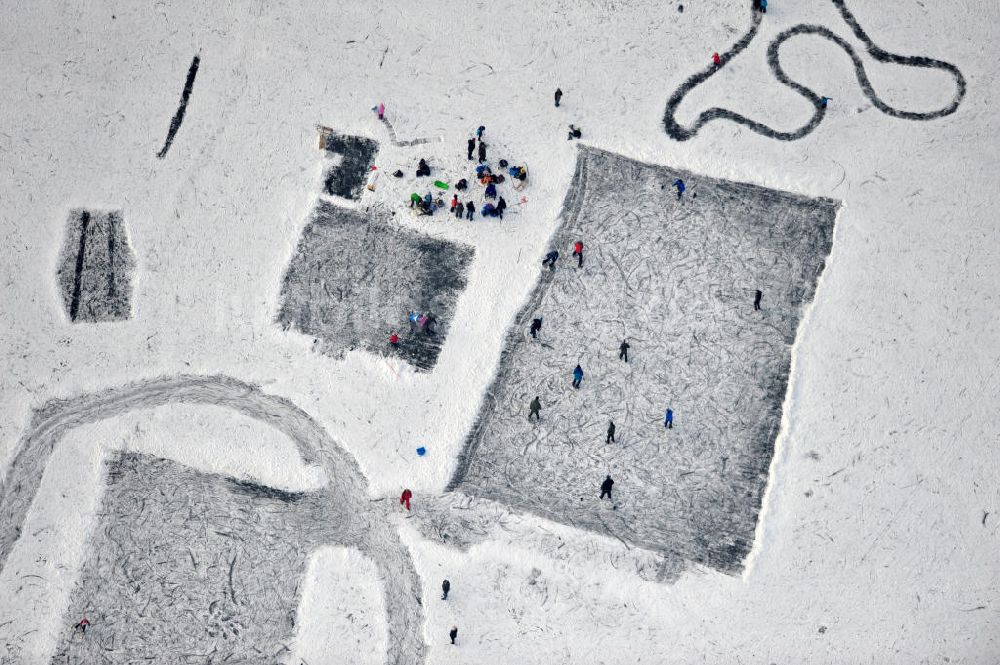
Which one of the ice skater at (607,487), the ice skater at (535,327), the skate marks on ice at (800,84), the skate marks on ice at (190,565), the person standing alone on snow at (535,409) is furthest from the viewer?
the skate marks on ice at (800,84)

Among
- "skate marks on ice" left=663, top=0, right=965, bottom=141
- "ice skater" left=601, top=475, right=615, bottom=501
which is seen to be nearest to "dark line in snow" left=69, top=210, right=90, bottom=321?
"ice skater" left=601, top=475, right=615, bottom=501

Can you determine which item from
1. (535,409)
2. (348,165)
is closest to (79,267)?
(348,165)

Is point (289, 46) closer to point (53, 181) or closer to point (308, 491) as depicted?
point (53, 181)

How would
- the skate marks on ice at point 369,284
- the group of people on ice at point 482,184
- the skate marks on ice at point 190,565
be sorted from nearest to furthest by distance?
the skate marks on ice at point 190,565 < the skate marks on ice at point 369,284 < the group of people on ice at point 482,184

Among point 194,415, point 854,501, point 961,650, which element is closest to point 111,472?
point 194,415

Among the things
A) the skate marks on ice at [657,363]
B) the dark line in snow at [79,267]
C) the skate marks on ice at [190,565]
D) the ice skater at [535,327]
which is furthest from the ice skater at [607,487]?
the dark line in snow at [79,267]

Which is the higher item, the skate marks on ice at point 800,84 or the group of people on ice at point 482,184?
the skate marks on ice at point 800,84

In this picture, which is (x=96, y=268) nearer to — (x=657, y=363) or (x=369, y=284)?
(x=369, y=284)

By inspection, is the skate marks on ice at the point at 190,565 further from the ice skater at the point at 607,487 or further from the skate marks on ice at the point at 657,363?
the ice skater at the point at 607,487
